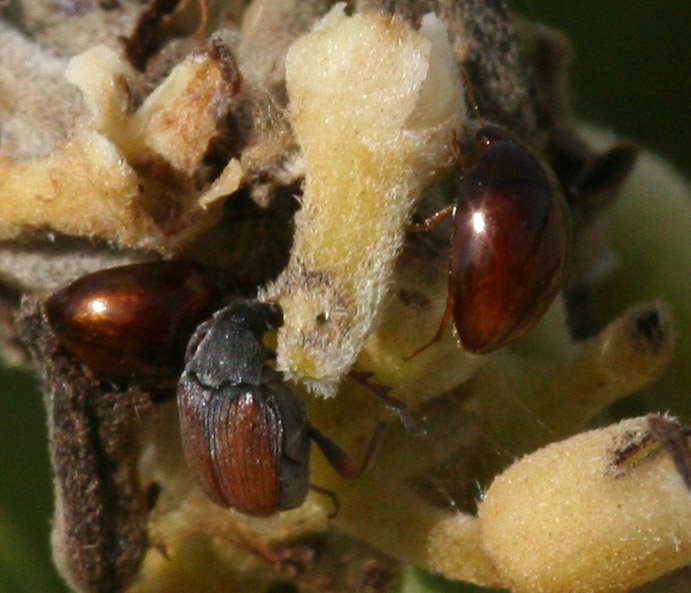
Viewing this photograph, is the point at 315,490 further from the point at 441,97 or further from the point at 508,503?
the point at 441,97

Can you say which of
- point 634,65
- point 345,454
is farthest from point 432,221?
point 634,65

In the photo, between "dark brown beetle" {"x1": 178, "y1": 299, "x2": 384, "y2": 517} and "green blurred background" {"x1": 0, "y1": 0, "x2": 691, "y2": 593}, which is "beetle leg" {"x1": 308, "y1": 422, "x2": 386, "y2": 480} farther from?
"green blurred background" {"x1": 0, "y1": 0, "x2": 691, "y2": 593}

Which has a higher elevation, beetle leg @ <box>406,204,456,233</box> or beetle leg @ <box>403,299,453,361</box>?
beetle leg @ <box>406,204,456,233</box>

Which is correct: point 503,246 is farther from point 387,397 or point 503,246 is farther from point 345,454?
point 345,454

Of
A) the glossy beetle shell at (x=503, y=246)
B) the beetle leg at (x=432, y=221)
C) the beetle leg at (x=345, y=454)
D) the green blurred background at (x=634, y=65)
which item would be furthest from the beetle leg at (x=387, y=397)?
the green blurred background at (x=634, y=65)

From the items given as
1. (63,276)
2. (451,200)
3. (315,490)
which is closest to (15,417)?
(63,276)

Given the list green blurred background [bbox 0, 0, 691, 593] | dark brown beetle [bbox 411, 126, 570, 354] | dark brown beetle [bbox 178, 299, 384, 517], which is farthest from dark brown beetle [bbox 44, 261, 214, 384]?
green blurred background [bbox 0, 0, 691, 593]
